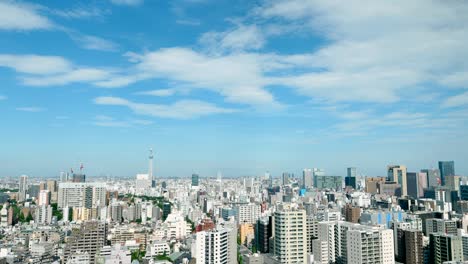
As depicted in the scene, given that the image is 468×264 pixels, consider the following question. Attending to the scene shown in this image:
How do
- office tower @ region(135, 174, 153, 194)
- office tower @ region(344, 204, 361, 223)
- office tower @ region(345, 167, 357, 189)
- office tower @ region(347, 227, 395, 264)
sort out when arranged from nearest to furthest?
office tower @ region(347, 227, 395, 264) → office tower @ region(344, 204, 361, 223) → office tower @ region(345, 167, 357, 189) → office tower @ region(135, 174, 153, 194)

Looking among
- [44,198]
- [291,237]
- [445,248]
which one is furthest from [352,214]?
[44,198]

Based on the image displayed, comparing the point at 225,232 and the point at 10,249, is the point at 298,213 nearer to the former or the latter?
the point at 225,232

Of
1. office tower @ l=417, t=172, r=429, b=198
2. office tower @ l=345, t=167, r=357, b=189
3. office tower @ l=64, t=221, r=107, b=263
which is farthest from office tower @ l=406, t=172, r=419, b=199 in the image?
office tower @ l=64, t=221, r=107, b=263

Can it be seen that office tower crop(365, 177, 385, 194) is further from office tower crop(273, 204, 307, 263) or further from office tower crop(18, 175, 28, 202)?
office tower crop(18, 175, 28, 202)

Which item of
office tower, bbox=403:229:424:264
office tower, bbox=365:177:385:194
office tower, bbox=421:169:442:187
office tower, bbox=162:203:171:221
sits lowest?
office tower, bbox=162:203:171:221

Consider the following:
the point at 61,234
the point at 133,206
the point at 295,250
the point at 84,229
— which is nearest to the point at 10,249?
the point at 84,229

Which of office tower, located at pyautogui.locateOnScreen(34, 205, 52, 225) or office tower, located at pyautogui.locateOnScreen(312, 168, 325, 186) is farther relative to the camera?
office tower, located at pyautogui.locateOnScreen(312, 168, 325, 186)
